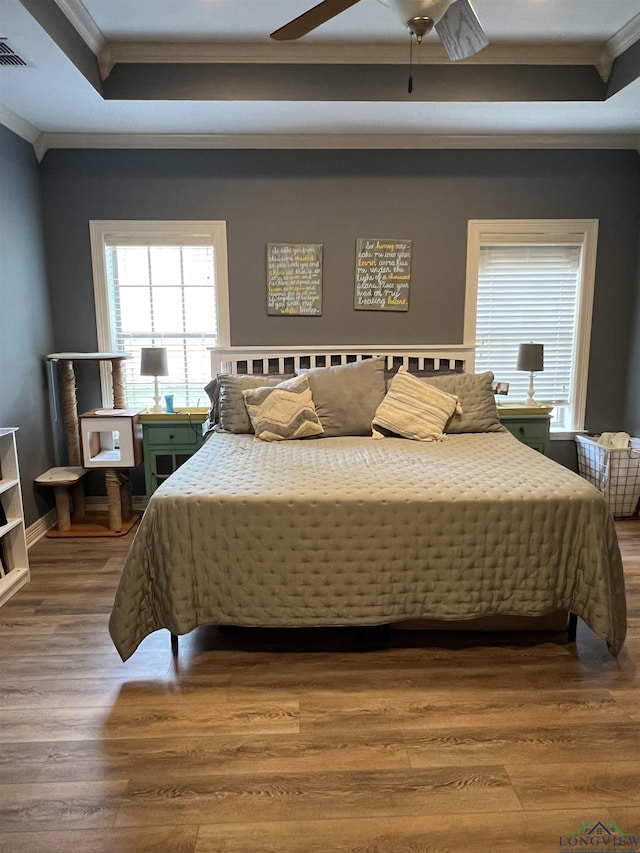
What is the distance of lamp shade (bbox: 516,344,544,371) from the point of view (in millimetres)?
3873

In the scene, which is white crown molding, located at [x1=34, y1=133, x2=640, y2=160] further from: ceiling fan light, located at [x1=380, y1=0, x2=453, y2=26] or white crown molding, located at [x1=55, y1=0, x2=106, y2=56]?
ceiling fan light, located at [x1=380, y1=0, x2=453, y2=26]

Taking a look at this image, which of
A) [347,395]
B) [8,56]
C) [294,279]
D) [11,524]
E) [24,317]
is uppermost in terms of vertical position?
[8,56]

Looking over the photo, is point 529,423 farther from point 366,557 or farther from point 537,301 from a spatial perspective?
point 366,557

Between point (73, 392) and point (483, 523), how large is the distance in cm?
297

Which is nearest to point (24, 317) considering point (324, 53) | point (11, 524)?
point (11, 524)

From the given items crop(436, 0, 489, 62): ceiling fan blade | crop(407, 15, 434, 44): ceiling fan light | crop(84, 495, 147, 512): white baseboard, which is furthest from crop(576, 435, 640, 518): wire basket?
crop(84, 495, 147, 512): white baseboard

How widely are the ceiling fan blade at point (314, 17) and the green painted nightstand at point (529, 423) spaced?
2.60m

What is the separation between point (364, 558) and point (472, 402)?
1.63m

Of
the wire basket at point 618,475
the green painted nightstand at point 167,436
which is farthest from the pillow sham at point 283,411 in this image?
the wire basket at point 618,475

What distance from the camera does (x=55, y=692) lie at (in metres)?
2.10

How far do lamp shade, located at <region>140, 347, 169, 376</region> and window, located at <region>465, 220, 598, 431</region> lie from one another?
2217mm

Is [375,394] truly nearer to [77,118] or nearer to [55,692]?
[55,692]

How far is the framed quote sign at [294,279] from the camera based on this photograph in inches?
155

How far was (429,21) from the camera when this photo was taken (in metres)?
1.88
